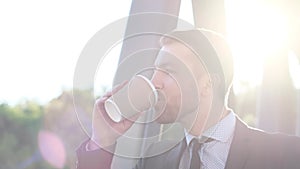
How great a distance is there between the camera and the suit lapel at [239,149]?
151cm

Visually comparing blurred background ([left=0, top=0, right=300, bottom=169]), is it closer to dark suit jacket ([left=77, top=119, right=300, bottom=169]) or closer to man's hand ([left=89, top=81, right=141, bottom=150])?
man's hand ([left=89, top=81, right=141, bottom=150])

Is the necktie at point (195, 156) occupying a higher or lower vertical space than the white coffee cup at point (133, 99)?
lower

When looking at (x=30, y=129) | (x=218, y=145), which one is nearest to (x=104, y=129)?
(x=218, y=145)

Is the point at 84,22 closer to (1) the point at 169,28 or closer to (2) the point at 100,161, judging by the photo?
(1) the point at 169,28

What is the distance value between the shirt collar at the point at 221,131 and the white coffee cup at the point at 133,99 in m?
0.21

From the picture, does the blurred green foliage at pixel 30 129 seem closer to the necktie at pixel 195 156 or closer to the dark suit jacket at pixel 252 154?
the dark suit jacket at pixel 252 154

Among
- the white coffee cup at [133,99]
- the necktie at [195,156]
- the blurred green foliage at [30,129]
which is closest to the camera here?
the white coffee cup at [133,99]

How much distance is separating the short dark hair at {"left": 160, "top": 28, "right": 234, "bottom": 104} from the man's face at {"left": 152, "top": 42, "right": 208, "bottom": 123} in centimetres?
2

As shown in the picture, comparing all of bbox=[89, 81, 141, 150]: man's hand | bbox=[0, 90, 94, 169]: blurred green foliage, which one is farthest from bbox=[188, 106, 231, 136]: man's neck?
bbox=[0, 90, 94, 169]: blurred green foliage

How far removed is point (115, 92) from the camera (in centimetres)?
150

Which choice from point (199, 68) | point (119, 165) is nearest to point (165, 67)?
point (199, 68)

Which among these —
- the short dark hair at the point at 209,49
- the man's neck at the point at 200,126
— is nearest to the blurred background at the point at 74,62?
the short dark hair at the point at 209,49

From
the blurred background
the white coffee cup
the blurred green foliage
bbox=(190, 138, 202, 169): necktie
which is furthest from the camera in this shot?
the blurred green foliage

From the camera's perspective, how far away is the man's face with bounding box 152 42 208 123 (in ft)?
4.96
